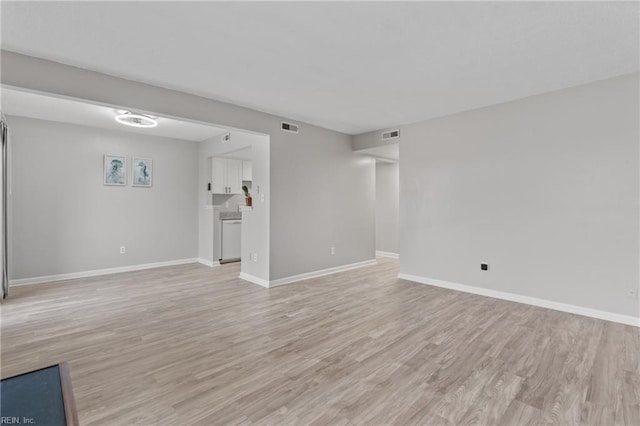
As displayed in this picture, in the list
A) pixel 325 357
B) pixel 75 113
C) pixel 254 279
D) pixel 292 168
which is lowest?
pixel 325 357

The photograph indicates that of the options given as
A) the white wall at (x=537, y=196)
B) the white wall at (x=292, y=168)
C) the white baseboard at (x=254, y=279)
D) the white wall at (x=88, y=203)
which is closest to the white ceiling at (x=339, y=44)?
the white wall at (x=292, y=168)

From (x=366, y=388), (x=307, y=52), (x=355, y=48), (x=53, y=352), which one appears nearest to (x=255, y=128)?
(x=307, y=52)

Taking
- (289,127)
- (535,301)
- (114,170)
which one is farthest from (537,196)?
(114,170)

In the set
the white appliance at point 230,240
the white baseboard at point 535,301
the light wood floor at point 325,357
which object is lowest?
the light wood floor at point 325,357

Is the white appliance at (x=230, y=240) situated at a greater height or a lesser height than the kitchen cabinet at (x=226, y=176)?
lesser

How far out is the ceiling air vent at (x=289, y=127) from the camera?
4898 millimetres

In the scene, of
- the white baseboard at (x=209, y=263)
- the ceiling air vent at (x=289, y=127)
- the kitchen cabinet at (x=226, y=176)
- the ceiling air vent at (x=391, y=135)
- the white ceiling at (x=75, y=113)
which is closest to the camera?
the white ceiling at (x=75, y=113)

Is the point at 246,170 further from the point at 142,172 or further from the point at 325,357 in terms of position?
the point at 325,357

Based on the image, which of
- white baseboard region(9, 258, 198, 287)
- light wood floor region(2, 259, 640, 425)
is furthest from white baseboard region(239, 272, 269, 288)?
white baseboard region(9, 258, 198, 287)

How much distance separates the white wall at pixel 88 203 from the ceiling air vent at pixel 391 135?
4179 mm

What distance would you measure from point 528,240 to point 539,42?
240cm

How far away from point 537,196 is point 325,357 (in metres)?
3.33

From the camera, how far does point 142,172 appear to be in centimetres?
600

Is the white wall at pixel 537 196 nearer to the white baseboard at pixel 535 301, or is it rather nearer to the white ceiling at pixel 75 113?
the white baseboard at pixel 535 301
